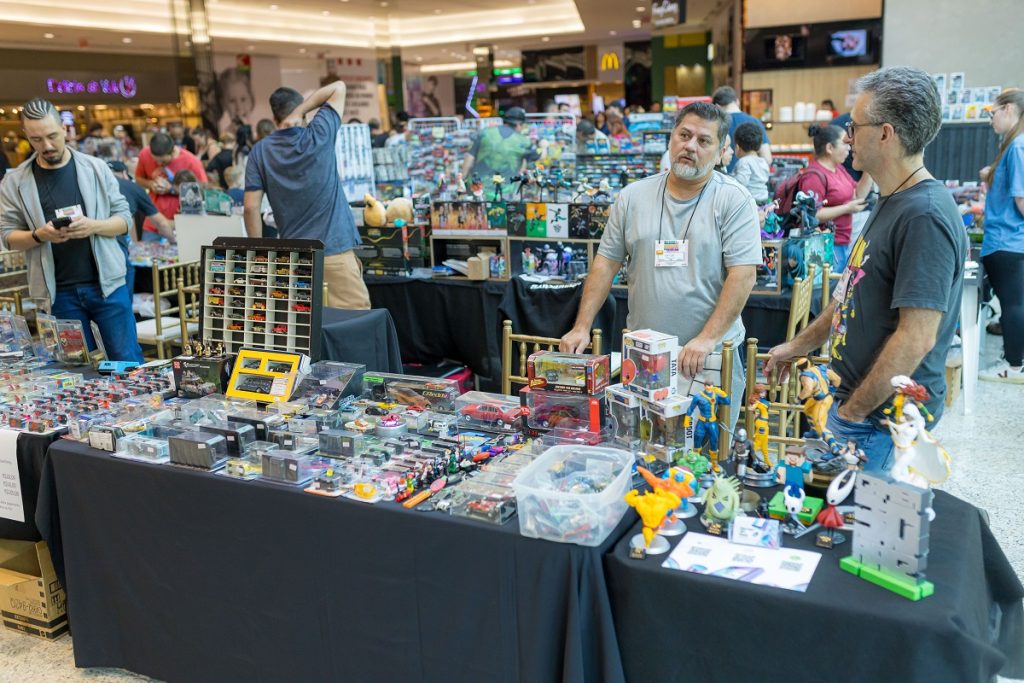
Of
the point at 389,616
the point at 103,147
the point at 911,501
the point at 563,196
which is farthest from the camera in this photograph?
the point at 103,147

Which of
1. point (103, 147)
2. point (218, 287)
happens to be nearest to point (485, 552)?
point (218, 287)

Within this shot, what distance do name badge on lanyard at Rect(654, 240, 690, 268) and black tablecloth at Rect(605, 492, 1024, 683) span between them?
118 centimetres

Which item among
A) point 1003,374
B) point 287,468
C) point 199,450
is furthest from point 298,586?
point 1003,374

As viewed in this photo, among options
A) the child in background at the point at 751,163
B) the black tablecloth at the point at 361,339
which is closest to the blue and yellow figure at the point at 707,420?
the black tablecloth at the point at 361,339

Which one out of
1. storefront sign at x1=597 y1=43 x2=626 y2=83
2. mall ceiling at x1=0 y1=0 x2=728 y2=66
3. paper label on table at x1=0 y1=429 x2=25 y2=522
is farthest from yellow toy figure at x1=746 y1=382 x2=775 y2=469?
storefront sign at x1=597 y1=43 x2=626 y2=83

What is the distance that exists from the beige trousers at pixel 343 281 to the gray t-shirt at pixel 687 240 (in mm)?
1940

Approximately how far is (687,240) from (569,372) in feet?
2.53

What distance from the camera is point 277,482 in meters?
2.13

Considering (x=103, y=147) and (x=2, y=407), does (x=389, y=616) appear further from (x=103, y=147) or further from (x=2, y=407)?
(x=103, y=147)

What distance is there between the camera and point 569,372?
7.40ft

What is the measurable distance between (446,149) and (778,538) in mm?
6826

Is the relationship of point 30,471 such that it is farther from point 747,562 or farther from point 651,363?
point 747,562

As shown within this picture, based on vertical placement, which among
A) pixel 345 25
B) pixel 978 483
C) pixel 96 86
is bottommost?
pixel 978 483

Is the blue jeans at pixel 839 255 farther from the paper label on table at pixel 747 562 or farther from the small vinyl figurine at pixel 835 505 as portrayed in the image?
the paper label on table at pixel 747 562
